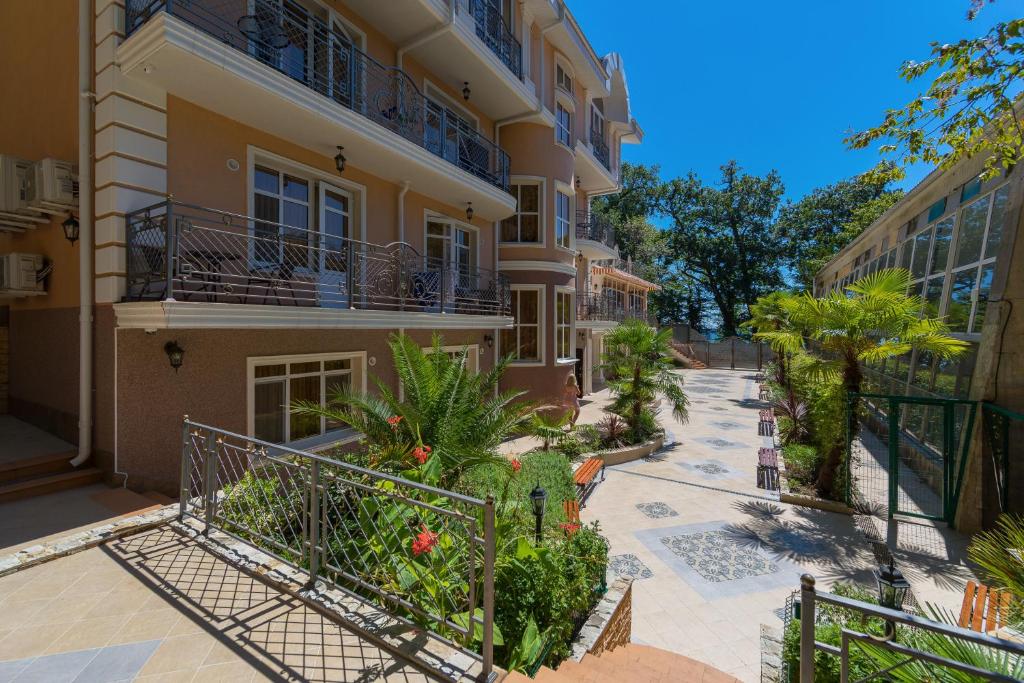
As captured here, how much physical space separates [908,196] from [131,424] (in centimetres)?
1878

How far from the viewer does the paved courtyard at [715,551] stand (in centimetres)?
544

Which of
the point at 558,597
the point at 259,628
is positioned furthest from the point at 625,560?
the point at 259,628

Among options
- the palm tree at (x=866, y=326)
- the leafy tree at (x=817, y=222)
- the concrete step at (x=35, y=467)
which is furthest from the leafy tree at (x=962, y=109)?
the leafy tree at (x=817, y=222)

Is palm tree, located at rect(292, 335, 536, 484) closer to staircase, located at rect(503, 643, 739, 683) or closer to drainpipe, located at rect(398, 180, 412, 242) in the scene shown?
staircase, located at rect(503, 643, 739, 683)

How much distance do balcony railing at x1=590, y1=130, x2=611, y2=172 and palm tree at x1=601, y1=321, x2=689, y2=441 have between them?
31.2 feet

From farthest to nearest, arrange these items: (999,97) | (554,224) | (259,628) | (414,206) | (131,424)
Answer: (554,224) → (414,206) → (131,424) → (999,97) → (259,628)

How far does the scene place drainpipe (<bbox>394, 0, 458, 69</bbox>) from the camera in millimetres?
9086

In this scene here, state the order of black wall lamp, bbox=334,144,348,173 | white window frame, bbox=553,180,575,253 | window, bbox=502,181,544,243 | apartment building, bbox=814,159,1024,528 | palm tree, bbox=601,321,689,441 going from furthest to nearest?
white window frame, bbox=553,180,575,253 < window, bbox=502,181,544,243 < palm tree, bbox=601,321,689,441 < black wall lamp, bbox=334,144,348,173 < apartment building, bbox=814,159,1024,528

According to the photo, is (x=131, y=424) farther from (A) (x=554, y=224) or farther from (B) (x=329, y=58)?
(A) (x=554, y=224)

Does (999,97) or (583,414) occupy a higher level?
(999,97)

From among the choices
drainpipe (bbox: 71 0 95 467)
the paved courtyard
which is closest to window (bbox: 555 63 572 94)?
drainpipe (bbox: 71 0 95 467)

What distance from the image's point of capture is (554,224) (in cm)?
1443

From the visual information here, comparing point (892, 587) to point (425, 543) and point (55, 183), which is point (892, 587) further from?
point (55, 183)

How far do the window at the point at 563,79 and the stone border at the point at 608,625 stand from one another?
1596cm
